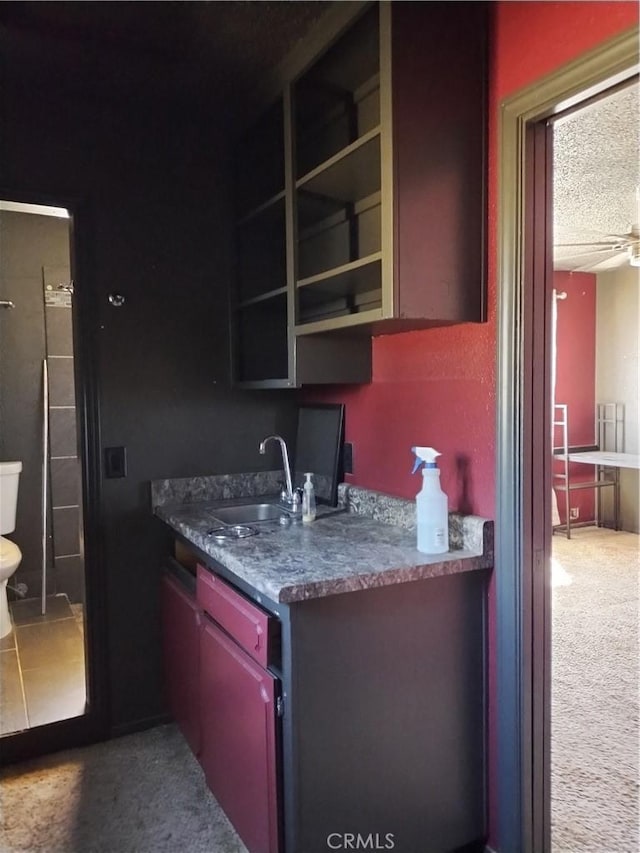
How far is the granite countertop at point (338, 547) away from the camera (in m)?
1.43

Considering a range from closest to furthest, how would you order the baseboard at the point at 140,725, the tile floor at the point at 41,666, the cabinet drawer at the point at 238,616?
the cabinet drawer at the point at 238,616 → the baseboard at the point at 140,725 → the tile floor at the point at 41,666

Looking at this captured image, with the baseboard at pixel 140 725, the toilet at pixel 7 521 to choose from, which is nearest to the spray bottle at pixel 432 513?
the baseboard at pixel 140 725

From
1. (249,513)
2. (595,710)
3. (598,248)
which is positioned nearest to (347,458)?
(249,513)

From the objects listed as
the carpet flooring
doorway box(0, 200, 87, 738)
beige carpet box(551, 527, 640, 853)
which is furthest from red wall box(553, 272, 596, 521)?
doorway box(0, 200, 87, 738)

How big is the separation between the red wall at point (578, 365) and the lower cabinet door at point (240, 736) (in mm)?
4537

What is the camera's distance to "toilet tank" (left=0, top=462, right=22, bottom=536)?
10.7 feet

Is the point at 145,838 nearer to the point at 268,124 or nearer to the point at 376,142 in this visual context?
the point at 376,142

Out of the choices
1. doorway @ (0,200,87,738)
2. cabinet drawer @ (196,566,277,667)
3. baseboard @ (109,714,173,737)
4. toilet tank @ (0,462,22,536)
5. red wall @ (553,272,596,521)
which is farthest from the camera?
red wall @ (553,272,596,521)

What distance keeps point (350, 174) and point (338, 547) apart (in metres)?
1.09

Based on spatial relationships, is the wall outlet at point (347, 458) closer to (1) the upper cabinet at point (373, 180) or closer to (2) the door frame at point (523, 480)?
(1) the upper cabinet at point (373, 180)

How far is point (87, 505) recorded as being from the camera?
2217 millimetres

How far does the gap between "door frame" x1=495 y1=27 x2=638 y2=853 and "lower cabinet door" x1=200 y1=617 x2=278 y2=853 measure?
2.04ft

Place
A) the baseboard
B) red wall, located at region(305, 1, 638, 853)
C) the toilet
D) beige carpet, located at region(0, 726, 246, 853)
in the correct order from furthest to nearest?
the toilet
the baseboard
beige carpet, located at region(0, 726, 246, 853)
red wall, located at region(305, 1, 638, 853)

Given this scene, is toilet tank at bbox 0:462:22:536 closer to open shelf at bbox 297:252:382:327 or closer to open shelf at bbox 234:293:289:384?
open shelf at bbox 234:293:289:384
